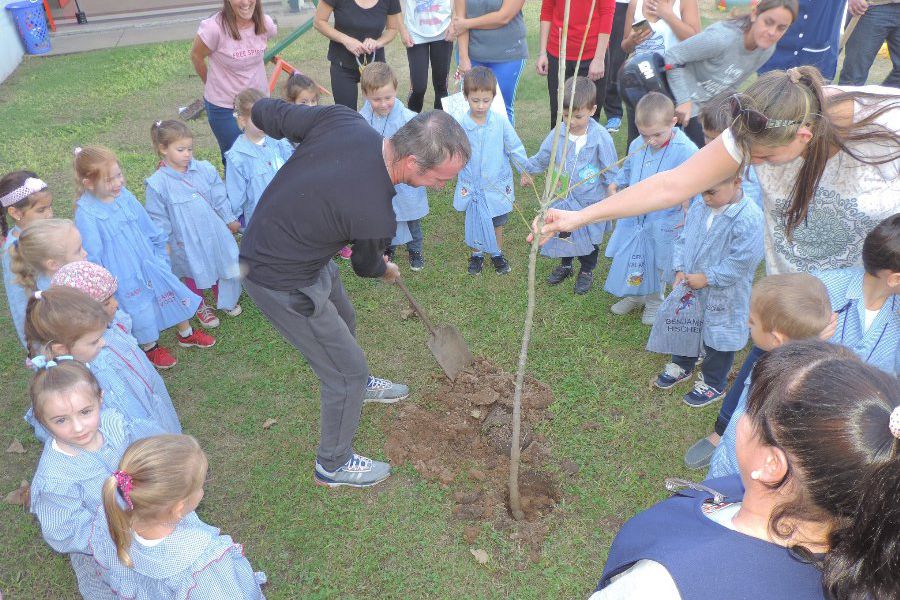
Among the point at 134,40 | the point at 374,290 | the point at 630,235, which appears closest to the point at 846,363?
the point at 630,235

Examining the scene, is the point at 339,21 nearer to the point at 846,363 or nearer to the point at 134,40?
the point at 846,363

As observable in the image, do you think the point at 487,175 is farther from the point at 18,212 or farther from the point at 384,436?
the point at 18,212

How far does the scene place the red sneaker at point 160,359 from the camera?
4.61m

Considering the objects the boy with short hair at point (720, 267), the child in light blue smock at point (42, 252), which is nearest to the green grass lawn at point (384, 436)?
the boy with short hair at point (720, 267)

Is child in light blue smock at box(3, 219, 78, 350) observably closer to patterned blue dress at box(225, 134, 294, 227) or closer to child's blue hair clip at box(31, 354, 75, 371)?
child's blue hair clip at box(31, 354, 75, 371)

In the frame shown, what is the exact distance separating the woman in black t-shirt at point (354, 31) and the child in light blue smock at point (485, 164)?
1.34m

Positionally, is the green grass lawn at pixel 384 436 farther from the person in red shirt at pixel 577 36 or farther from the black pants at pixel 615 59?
the black pants at pixel 615 59

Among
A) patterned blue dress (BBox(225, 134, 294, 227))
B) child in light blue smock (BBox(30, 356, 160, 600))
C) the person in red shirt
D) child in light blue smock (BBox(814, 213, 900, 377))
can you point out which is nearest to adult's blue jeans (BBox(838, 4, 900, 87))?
the person in red shirt

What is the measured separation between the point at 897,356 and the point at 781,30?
3.01m

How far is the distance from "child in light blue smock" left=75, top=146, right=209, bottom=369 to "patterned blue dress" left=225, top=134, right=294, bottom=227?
2.26ft

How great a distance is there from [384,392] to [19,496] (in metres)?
2.18

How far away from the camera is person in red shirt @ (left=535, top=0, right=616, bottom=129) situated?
599 cm

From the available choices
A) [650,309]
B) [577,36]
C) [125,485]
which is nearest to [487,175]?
[650,309]

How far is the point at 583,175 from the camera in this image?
4891 mm
